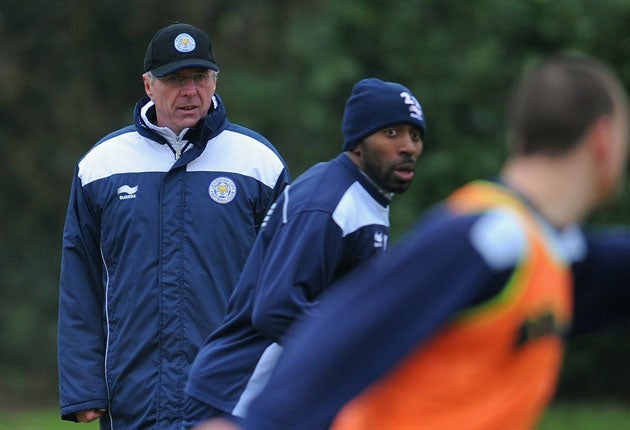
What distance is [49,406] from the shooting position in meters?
16.9

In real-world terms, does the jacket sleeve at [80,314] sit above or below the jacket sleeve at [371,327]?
below

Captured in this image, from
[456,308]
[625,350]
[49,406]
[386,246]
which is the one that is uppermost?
[456,308]

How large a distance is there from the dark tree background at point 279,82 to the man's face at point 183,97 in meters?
8.00

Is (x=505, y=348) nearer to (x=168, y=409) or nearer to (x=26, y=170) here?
(x=168, y=409)

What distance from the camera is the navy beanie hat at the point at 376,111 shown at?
506cm

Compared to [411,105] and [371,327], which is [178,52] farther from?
[371,327]

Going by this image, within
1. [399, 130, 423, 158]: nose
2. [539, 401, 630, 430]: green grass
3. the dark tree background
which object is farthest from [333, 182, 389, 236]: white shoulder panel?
the dark tree background

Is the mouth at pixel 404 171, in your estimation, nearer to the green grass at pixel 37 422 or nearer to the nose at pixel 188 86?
the nose at pixel 188 86

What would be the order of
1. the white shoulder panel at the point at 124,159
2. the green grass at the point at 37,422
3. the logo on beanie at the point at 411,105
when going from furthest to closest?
1. the green grass at the point at 37,422
2. the white shoulder panel at the point at 124,159
3. the logo on beanie at the point at 411,105

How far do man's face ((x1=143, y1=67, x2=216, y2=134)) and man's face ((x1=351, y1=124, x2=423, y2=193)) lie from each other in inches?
39.2

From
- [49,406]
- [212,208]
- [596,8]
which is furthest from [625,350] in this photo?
[212,208]

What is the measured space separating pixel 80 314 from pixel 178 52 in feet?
3.96

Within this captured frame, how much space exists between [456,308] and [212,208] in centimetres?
318

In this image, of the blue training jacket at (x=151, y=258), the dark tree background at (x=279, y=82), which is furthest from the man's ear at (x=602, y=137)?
the dark tree background at (x=279, y=82)
